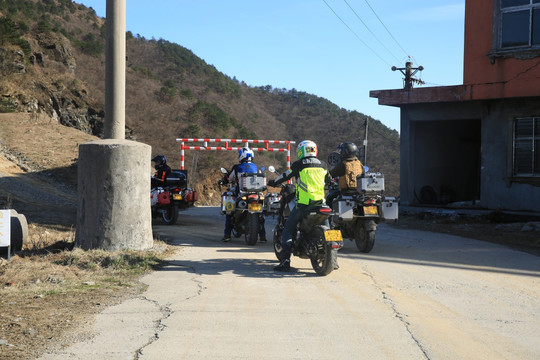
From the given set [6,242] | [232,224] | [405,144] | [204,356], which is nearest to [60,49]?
[405,144]

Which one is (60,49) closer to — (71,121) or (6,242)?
(71,121)

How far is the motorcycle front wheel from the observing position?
816 centimetres

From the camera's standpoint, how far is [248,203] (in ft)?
37.5

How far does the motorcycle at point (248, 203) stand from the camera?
11.4 metres

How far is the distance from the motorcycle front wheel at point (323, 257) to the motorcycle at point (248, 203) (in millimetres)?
3088

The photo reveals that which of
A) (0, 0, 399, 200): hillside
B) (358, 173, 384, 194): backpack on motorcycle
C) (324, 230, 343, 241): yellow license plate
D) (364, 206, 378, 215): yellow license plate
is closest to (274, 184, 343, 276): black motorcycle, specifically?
(324, 230, 343, 241): yellow license plate

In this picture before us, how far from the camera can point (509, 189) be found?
17.2 metres

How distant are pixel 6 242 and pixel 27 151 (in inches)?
591

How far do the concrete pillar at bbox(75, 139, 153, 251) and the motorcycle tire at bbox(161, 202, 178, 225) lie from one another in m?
5.93

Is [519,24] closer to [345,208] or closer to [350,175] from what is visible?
[350,175]

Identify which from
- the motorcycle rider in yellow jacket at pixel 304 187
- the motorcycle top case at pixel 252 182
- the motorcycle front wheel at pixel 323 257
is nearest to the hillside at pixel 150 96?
the motorcycle top case at pixel 252 182

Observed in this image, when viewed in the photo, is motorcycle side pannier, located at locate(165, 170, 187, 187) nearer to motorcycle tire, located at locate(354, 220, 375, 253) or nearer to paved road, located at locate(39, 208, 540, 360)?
paved road, located at locate(39, 208, 540, 360)

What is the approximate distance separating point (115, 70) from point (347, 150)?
4429 millimetres

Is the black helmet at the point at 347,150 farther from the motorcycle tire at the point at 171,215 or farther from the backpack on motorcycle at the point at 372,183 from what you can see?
the motorcycle tire at the point at 171,215
